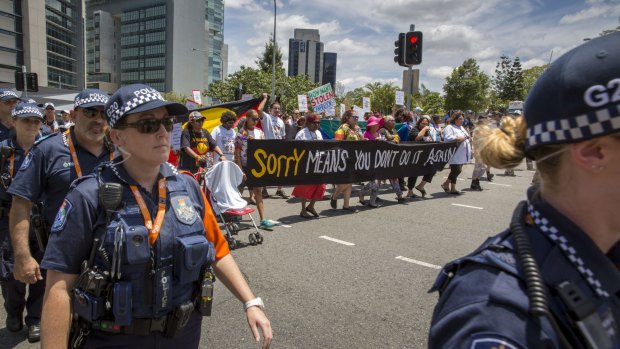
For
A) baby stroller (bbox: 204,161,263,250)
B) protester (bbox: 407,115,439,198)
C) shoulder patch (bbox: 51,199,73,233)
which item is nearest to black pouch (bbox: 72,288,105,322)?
shoulder patch (bbox: 51,199,73,233)

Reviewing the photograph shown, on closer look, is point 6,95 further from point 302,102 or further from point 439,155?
point 302,102

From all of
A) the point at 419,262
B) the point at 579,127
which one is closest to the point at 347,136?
the point at 419,262

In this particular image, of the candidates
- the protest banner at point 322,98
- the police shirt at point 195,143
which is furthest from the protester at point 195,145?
the protest banner at point 322,98

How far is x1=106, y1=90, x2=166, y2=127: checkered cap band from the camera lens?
6.35 ft

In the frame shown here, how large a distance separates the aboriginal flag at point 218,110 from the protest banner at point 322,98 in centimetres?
601

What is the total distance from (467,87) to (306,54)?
136353 millimetres

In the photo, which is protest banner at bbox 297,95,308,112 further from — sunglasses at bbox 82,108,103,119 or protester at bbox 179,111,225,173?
sunglasses at bbox 82,108,103,119

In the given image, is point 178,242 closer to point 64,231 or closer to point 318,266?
point 64,231

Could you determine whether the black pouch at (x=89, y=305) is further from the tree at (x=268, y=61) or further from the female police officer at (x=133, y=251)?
the tree at (x=268, y=61)

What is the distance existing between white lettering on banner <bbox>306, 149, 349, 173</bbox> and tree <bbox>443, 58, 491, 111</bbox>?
51.0m

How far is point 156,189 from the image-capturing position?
2.03 meters

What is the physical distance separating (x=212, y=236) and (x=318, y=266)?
3.34 meters

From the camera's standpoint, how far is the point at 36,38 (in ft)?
220

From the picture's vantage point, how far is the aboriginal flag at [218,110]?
10234 millimetres
